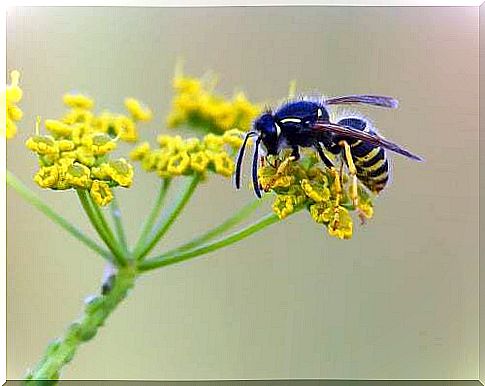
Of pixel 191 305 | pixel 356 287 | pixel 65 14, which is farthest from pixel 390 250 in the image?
pixel 65 14

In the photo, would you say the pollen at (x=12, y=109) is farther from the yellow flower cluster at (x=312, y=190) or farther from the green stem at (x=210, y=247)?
the yellow flower cluster at (x=312, y=190)

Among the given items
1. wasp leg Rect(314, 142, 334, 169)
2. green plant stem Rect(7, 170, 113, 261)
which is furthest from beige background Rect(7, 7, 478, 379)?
wasp leg Rect(314, 142, 334, 169)

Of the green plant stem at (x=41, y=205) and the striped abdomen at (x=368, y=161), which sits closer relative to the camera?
the striped abdomen at (x=368, y=161)

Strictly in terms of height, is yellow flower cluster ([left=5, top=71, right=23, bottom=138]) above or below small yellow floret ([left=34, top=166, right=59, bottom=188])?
above

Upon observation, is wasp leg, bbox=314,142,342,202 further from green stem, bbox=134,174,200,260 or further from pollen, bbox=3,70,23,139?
pollen, bbox=3,70,23,139

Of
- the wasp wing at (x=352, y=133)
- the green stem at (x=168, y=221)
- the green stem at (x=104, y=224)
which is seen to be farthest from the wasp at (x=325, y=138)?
the green stem at (x=104, y=224)

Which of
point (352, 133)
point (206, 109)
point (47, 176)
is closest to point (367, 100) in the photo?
point (352, 133)

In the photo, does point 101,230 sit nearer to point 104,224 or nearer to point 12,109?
point 104,224

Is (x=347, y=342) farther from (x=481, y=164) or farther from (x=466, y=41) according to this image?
(x=466, y=41)
